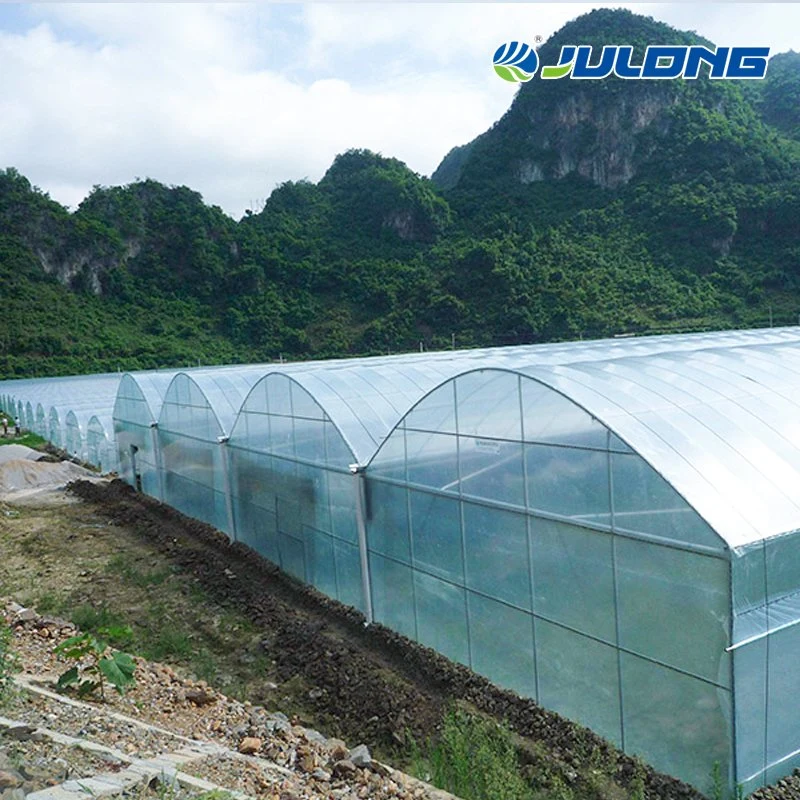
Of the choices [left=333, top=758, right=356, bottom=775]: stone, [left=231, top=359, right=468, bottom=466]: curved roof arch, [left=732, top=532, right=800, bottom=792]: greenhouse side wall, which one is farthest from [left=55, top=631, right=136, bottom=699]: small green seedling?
[left=732, top=532, right=800, bottom=792]: greenhouse side wall

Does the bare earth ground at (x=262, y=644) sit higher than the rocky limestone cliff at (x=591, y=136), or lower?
lower

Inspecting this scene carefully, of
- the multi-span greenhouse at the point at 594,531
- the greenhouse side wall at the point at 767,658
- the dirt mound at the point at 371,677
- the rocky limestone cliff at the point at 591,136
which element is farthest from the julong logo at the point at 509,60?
the rocky limestone cliff at the point at 591,136

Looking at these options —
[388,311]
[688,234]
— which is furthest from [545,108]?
[388,311]

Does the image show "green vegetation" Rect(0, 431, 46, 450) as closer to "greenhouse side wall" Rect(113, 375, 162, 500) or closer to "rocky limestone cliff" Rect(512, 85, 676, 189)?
"greenhouse side wall" Rect(113, 375, 162, 500)

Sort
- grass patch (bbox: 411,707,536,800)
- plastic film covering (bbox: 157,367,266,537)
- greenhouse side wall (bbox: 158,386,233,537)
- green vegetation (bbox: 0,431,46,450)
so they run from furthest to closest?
1. green vegetation (bbox: 0,431,46,450)
2. greenhouse side wall (bbox: 158,386,233,537)
3. plastic film covering (bbox: 157,367,266,537)
4. grass patch (bbox: 411,707,536,800)

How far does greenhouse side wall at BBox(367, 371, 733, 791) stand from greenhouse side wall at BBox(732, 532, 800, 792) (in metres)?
0.17

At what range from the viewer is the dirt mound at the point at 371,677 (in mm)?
8211

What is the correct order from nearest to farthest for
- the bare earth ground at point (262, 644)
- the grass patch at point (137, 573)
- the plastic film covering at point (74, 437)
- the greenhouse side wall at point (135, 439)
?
1. the bare earth ground at point (262, 644)
2. the grass patch at point (137, 573)
3. the greenhouse side wall at point (135, 439)
4. the plastic film covering at point (74, 437)

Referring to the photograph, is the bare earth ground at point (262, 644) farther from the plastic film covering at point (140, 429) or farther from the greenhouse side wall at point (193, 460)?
the plastic film covering at point (140, 429)

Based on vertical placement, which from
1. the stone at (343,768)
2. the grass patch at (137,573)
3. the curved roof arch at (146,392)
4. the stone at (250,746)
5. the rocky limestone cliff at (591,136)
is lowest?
the grass patch at (137,573)

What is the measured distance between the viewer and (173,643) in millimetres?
12312

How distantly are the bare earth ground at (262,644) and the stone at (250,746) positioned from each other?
0.56m

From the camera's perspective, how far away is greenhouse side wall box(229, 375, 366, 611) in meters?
13.0

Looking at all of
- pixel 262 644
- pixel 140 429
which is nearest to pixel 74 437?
pixel 140 429
